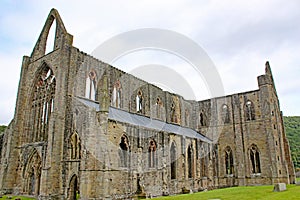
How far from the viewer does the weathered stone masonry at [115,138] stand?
60.4 ft

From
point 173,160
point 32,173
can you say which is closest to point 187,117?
point 173,160

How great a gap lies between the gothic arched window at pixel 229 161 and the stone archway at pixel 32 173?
22597 mm

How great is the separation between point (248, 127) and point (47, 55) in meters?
24.9

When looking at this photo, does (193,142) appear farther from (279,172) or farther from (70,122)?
(70,122)

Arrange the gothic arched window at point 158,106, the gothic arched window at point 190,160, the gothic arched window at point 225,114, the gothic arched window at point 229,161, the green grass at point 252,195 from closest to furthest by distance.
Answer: the green grass at point 252,195 < the gothic arched window at point 190,160 < the gothic arched window at point 158,106 < the gothic arched window at point 229,161 < the gothic arched window at point 225,114

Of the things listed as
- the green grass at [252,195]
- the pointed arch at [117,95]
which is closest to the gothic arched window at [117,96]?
the pointed arch at [117,95]

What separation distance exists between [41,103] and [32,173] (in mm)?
6145

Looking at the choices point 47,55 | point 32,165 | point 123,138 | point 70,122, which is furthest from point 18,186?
point 47,55

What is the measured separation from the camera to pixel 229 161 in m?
33.0

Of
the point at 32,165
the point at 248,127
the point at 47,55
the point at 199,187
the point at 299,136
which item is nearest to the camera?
the point at 32,165

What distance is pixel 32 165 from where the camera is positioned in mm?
21391

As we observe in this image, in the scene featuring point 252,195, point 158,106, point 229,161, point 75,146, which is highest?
point 158,106

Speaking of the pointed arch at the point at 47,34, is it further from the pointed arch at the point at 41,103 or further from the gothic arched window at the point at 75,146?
the gothic arched window at the point at 75,146

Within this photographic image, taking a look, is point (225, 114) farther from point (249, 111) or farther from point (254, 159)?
point (254, 159)
